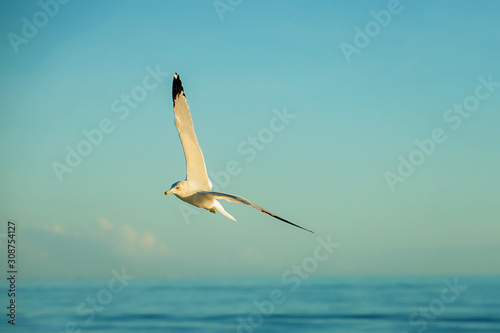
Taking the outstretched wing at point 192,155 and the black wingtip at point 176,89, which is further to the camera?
the black wingtip at point 176,89

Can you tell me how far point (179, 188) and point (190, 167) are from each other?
3.23 ft

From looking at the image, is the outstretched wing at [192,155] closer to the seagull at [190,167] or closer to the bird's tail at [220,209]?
the seagull at [190,167]

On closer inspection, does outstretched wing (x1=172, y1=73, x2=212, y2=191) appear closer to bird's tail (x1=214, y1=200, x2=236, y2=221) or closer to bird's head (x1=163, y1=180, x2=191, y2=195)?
bird's tail (x1=214, y1=200, x2=236, y2=221)

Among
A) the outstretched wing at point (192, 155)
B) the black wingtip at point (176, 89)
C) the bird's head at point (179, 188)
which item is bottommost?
the bird's head at point (179, 188)

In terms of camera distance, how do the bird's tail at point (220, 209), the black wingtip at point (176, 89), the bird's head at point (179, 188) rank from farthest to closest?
the black wingtip at point (176, 89) → the bird's tail at point (220, 209) → the bird's head at point (179, 188)

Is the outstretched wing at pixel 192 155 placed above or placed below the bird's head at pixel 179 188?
above

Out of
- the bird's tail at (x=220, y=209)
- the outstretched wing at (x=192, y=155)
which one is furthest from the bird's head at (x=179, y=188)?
the outstretched wing at (x=192, y=155)

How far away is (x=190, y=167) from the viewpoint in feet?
40.0

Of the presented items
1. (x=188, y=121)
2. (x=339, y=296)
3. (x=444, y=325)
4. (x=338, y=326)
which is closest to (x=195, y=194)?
(x=188, y=121)

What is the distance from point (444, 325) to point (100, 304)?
18.9 m

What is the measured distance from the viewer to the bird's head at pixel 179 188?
1120cm

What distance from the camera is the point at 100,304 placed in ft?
119

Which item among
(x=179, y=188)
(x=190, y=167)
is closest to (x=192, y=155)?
(x=190, y=167)

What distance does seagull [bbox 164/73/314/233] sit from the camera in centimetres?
1141
